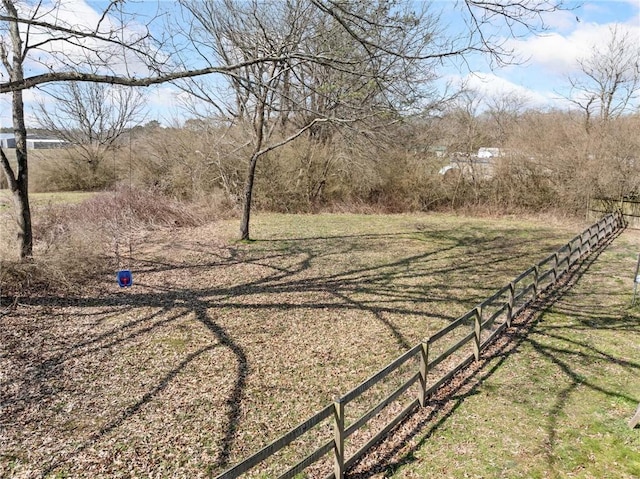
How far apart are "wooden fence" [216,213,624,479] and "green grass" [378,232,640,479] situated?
0.35m

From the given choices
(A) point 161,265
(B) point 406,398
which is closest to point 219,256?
(A) point 161,265

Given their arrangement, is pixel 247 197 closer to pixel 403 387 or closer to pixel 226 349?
pixel 226 349

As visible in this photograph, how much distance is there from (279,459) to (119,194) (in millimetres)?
13854

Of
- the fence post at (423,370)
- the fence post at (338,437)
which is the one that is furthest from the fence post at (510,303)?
the fence post at (338,437)

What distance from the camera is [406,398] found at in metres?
5.14

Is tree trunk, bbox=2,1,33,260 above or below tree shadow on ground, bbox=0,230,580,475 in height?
above

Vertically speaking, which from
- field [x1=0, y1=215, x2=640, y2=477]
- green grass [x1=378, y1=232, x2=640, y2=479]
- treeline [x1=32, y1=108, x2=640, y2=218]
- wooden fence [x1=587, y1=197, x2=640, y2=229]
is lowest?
green grass [x1=378, y1=232, x2=640, y2=479]

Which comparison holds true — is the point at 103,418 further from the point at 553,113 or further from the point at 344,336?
the point at 553,113

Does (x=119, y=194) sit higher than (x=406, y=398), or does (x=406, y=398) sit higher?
(x=119, y=194)

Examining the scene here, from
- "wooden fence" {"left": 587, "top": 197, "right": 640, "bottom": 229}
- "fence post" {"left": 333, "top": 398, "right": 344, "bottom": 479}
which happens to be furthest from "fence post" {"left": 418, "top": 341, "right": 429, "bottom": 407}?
"wooden fence" {"left": 587, "top": 197, "right": 640, "bottom": 229}

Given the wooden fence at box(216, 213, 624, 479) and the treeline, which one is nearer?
the wooden fence at box(216, 213, 624, 479)

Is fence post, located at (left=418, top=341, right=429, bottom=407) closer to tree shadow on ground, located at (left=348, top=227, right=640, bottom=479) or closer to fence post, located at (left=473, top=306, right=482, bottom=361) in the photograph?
tree shadow on ground, located at (left=348, top=227, right=640, bottom=479)

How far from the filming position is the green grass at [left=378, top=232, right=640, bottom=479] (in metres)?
3.93

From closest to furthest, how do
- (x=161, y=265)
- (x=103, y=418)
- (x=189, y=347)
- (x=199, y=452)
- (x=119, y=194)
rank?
(x=199, y=452) < (x=103, y=418) < (x=189, y=347) < (x=161, y=265) < (x=119, y=194)
